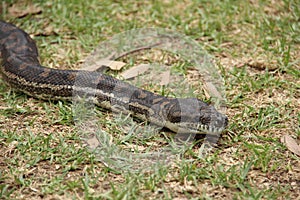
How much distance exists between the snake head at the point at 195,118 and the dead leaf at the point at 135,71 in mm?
1505

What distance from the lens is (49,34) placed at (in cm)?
843

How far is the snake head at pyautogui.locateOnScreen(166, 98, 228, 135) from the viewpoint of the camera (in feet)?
18.4

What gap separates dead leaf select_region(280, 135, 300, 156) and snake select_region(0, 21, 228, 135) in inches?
32.3

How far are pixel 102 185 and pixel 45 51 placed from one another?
12.2ft

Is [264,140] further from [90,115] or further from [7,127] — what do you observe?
[7,127]

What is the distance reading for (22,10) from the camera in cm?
895

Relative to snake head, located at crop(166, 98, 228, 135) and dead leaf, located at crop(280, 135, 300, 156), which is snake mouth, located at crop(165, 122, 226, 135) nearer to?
snake head, located at crop(166, 98, 228, 135)

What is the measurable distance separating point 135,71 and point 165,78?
560 millimetres

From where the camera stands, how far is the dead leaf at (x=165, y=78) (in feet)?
23.4

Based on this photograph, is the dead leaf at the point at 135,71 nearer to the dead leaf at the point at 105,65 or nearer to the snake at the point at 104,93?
the dead leaf at the point at 105,65

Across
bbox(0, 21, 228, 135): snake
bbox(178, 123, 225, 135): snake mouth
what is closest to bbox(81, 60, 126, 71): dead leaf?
bbox(0, 21, 228, 135): snake

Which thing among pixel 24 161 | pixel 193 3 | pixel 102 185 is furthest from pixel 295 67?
pixel 24 161

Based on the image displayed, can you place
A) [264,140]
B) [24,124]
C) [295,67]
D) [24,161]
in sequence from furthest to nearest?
[295,67], [24,124], [264,140], [24,161]

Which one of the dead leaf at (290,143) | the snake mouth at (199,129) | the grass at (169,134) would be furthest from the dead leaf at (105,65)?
Result: the dead leaf at (290,143)
